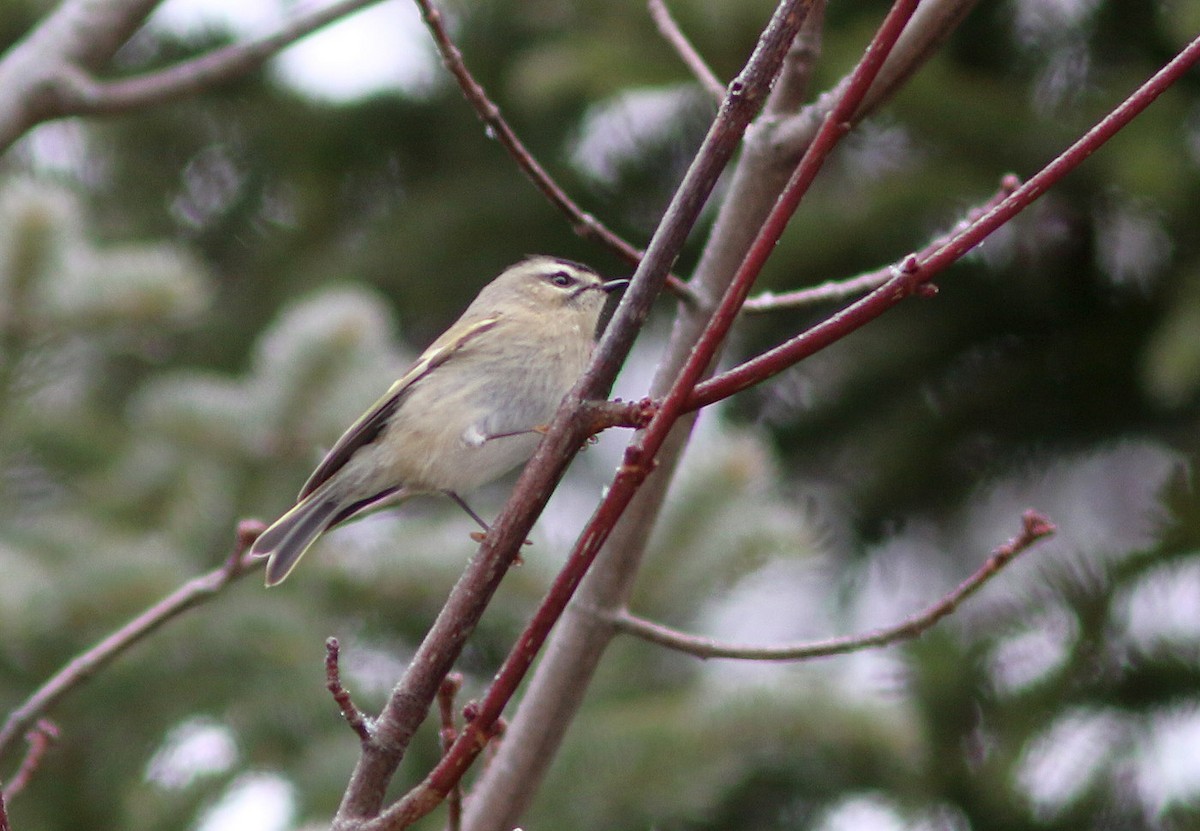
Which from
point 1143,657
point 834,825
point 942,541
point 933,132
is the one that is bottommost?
point 834,825

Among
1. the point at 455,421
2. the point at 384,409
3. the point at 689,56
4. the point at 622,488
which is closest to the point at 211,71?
the point at 384,409

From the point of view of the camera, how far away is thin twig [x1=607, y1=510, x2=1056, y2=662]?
166 centimetres

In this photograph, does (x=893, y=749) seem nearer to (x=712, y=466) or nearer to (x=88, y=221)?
(x=712, y=466)

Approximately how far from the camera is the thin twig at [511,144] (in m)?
1.89

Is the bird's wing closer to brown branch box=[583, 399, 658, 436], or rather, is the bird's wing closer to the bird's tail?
the bird's tail

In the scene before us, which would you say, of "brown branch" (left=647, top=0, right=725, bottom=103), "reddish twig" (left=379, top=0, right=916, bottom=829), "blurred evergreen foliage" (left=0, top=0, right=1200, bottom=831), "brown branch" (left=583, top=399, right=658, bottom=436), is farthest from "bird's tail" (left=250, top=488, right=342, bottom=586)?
"reddish twig" (left=379, top=0, right=916, bottom=829)

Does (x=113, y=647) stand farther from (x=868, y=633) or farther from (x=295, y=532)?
(x=868, y=633)

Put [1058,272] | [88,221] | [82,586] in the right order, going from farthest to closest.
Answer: [88,221], [1058,272], [82,586]

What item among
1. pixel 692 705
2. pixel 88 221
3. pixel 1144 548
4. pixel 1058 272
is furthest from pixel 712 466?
pixel 88 221

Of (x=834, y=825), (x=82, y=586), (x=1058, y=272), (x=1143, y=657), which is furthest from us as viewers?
(x=1058, y=272)

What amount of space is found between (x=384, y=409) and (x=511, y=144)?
1.00 metres

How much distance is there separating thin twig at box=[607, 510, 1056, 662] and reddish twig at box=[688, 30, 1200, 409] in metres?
A: 0.49

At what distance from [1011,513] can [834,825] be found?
4.12ft

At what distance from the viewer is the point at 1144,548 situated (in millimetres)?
3221
